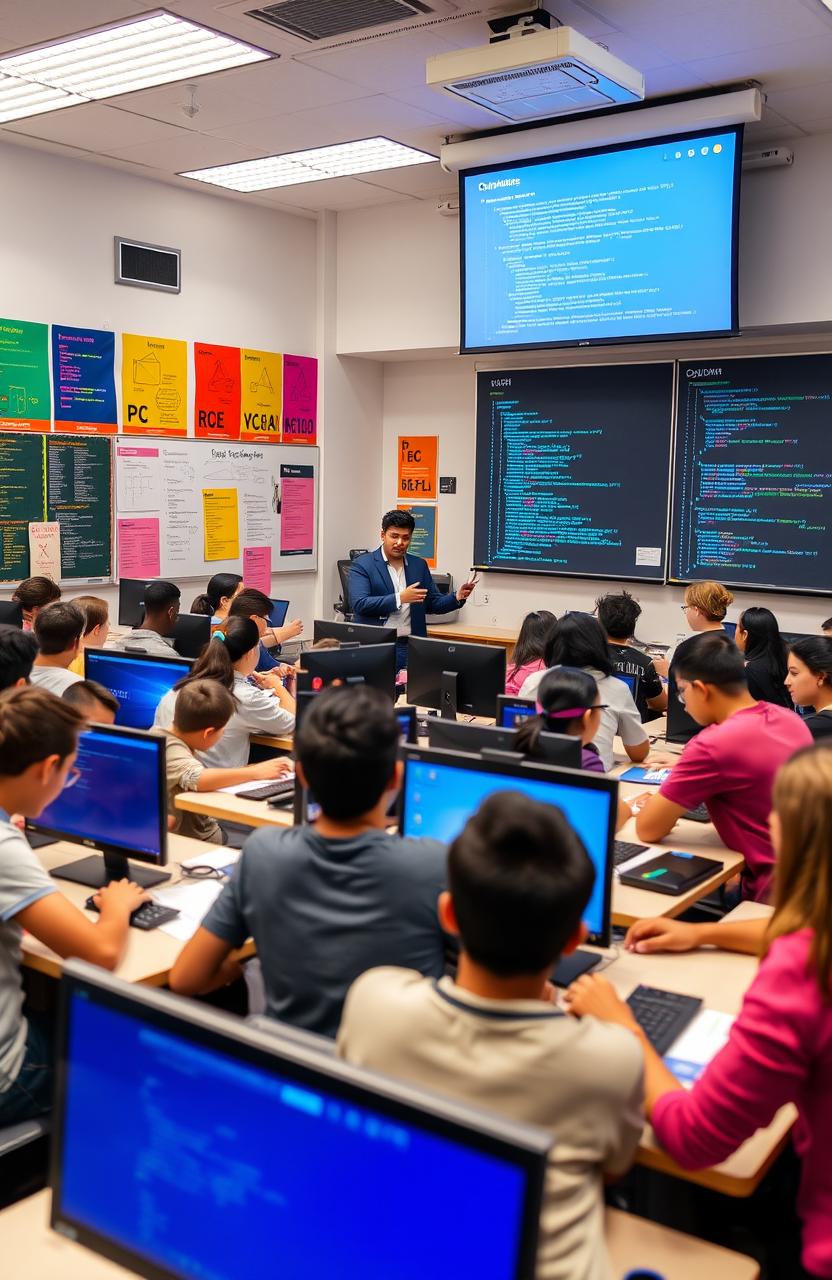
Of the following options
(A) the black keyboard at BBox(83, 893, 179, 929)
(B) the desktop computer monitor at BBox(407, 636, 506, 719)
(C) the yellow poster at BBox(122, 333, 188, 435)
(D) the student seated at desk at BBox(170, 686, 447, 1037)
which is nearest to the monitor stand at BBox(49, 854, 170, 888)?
(A) the black keyboard at BBox(83, 893, 179, 929)

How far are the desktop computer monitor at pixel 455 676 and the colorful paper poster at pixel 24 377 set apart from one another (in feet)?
8.59

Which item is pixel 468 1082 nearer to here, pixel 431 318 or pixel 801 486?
pixel 801 486

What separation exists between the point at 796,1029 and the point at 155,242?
19.7ft

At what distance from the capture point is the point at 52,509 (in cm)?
596

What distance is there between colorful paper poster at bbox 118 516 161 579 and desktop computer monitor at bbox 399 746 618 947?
4200 mm

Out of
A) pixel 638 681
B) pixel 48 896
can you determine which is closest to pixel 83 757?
pixel 48 896

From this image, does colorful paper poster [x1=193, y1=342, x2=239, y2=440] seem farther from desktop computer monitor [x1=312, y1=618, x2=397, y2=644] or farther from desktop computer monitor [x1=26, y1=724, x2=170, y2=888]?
desktop computer monitor [x1=26, y1=724, x2=170, y2=888]

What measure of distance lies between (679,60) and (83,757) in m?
3.84

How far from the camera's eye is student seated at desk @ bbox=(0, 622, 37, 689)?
10.8 feet

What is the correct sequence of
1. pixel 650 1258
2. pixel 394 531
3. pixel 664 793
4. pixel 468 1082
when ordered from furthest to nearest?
pixel 394 531 → pixel 664 793 → pixel 650 1258 → pixel 468 1082

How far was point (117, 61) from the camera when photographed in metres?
4.61

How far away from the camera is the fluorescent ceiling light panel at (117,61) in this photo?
4.34m

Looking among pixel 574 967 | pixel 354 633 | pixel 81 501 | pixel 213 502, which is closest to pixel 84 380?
pixel 81 501

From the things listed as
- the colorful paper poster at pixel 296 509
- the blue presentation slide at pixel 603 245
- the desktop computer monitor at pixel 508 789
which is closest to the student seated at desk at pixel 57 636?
the desktop computer monitor at pixel 508 789
